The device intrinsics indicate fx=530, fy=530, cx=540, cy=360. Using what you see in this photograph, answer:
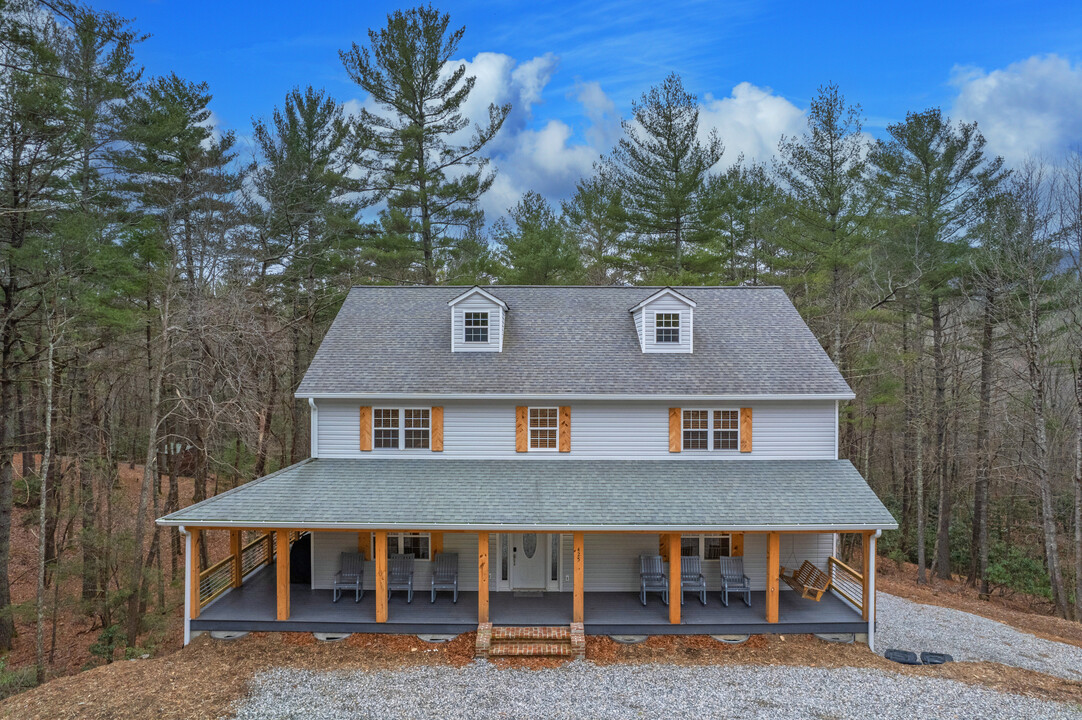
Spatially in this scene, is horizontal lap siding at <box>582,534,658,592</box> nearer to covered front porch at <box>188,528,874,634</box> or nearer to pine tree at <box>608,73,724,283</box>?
covered front porch at <box>188,528,874,634</box>

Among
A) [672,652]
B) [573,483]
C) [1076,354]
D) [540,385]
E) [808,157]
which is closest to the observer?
[672,652]

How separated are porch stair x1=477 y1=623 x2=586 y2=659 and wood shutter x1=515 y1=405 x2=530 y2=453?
399 centimetres

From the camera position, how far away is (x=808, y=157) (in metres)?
19.7

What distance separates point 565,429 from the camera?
12.9 metres

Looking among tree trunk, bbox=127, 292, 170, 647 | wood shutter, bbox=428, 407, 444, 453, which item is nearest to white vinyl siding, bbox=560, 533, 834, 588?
wood shutter, bbox=428, 407, 444, 453

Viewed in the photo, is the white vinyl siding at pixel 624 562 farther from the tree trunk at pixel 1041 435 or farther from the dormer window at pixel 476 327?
the tree trunk at pixel 1041 435

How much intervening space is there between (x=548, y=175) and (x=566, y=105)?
17.8ft

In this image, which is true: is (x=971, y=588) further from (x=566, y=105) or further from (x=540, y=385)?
(x=566, y=105)

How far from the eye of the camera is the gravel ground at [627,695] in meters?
8.22

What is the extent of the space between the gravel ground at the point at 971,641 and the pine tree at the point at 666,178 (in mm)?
13201

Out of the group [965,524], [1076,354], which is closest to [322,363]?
[1076,354]

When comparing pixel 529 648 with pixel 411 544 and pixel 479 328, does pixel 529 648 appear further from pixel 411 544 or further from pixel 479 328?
pixel 479 328

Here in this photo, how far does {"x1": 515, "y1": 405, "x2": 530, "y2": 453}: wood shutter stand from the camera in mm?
12914

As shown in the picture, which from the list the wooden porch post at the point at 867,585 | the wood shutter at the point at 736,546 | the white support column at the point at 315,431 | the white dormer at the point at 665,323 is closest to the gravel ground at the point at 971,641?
the wooden porch post at the point at 867,585
